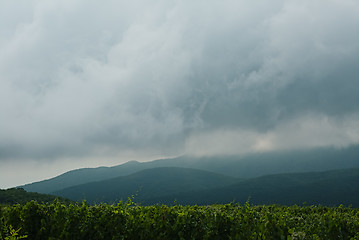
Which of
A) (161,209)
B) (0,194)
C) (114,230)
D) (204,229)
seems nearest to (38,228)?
(114,230)

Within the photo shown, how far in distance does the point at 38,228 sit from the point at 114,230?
103 inches

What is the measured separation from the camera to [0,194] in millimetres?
63312

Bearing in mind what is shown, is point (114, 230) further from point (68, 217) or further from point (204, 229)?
point (204, 229)

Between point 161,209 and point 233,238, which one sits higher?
point 161,209

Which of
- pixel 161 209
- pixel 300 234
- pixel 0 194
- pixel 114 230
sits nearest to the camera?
pixel 300 234

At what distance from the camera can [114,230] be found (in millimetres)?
9438

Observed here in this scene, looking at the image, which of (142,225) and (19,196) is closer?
(142,225)

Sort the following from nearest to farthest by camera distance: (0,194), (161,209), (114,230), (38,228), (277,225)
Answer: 1. (277,225)
2. (114,230)
3. (38,228)
4. (161,209)
5. (0,194)

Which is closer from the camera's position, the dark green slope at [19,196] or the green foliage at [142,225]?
the green foliage at [142,225]

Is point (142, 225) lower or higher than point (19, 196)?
lower

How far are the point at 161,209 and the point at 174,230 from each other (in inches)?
62.0

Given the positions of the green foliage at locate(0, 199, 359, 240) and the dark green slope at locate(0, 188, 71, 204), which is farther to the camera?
the dark green slope at locate(0, 188, 71, 204)

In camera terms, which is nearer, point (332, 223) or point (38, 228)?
point (332, 223)

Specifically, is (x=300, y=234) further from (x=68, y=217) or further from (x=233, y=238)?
(x=68, y=217)
